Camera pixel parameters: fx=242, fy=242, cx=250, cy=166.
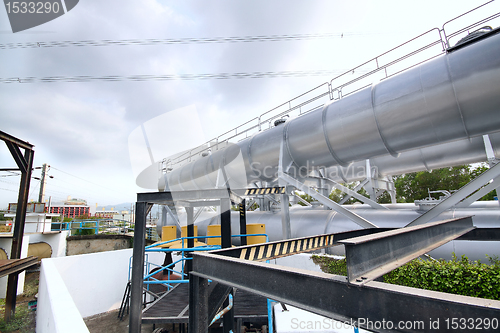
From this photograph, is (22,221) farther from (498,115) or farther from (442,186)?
(442,186)

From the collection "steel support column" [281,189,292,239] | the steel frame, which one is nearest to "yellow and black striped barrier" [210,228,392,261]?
the steel frame

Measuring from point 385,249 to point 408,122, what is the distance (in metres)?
3.85

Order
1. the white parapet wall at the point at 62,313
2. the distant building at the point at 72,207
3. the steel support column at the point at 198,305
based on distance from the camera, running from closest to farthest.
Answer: the steel support column at the point at 198,305
the white parapet wall at the point at 62,313
the distant building at the point at 72,207

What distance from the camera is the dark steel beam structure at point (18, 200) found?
683 centimetres

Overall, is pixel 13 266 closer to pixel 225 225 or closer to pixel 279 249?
pixel 225 225

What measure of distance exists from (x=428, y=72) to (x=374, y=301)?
4872mm

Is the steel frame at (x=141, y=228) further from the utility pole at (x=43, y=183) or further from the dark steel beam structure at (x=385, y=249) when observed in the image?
the utility pole at (x=43, y=183)

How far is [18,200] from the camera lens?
7.20 meters

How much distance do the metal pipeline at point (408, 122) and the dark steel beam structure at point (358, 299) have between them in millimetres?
4313

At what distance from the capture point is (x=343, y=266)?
6.45 m

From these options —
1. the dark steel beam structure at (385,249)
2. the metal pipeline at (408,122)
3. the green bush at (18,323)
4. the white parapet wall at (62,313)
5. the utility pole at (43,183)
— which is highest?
A: the utility pole at (43,183)

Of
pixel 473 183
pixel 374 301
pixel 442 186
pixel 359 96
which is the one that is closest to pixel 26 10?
pixel 359 96

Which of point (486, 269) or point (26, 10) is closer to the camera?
point (486, 269)

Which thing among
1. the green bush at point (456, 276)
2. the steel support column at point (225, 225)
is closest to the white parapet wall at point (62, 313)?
the steel support column at point (225, 225)
